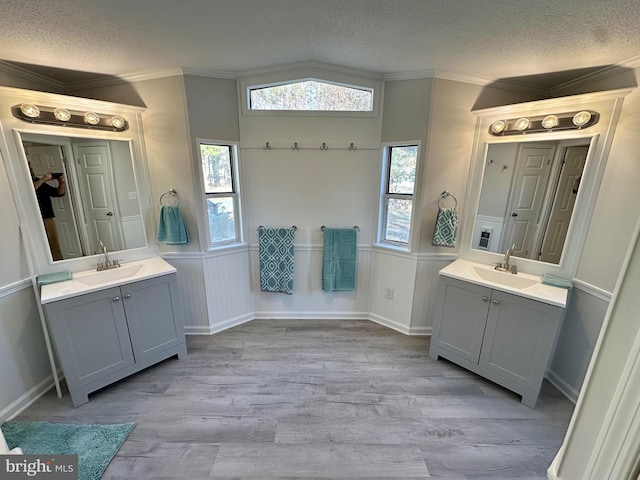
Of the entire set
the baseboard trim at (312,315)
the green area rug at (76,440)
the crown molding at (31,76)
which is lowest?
the green area rug at (76,440)

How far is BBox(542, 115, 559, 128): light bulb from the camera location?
2.05m

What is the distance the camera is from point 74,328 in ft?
6.35

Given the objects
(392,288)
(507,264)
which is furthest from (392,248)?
(507,264)

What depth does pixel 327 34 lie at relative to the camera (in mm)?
1918

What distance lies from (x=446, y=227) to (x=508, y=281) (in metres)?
0.68

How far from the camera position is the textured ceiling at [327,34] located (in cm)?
146

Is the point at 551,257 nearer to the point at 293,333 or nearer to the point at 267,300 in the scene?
the point at 293,333

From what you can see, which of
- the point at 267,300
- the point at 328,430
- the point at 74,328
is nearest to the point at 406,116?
the point at 267,300

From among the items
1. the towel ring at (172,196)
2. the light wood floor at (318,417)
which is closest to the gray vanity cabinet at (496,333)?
the light wood floor at (318,417)

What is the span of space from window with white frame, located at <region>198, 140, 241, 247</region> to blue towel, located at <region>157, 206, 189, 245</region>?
27cm

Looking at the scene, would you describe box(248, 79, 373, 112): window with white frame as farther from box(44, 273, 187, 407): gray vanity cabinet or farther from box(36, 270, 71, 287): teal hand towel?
box(36, 270, 71, 287): teal hand towel

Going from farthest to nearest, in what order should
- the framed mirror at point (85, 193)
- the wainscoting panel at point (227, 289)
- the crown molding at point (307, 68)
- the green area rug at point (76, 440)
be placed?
1. the wainscoting panel at point (227, 289)
2. the crown molding at point (307, 68)
3. the framed mirror at point (85, 193)
4. the green area rug at point (76, 440)

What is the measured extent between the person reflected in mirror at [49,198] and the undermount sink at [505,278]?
3.55m

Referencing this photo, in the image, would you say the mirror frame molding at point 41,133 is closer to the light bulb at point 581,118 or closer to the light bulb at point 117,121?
the light bulb at point 117,121
